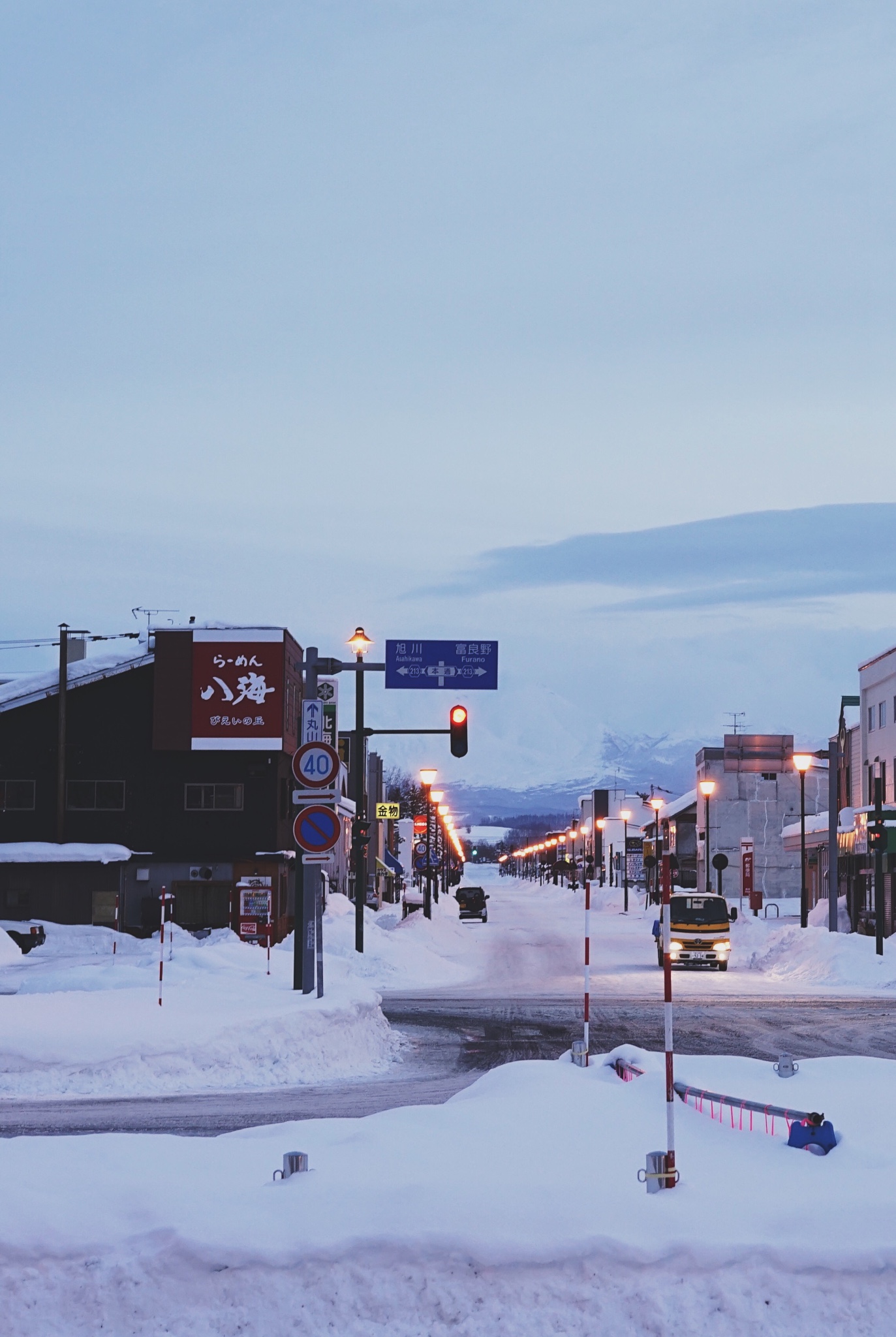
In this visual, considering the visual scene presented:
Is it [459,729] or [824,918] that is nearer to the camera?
[459,729]

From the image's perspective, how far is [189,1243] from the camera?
6.92 meters

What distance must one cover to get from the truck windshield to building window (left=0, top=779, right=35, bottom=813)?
73.1ft

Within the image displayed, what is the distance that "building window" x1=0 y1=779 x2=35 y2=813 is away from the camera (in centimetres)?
4934

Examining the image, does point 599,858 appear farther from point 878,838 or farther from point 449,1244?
point 449,1244

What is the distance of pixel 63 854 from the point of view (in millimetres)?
47656

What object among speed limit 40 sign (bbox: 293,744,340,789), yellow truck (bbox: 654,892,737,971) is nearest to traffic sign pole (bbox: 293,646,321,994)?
speed limit 40 sign (bbox: 293,744,340,789)

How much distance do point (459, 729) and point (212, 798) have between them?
21.9 meters

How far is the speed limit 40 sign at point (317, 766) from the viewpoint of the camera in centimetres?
1961

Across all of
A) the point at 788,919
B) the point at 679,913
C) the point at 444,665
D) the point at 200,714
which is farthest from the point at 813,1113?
the point at 788,919

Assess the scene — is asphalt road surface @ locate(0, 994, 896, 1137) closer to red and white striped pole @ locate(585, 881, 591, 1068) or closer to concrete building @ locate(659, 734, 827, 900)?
red and white striped pole @ locate(585, 881, 591, 1068)

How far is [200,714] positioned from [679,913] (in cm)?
1753

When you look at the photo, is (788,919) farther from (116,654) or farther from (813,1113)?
(813,1113)

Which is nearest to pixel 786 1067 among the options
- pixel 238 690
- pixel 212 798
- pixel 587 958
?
pixel 587 958

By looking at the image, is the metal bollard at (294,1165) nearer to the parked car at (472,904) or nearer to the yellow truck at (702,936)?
the yellow truck at (702,936)
